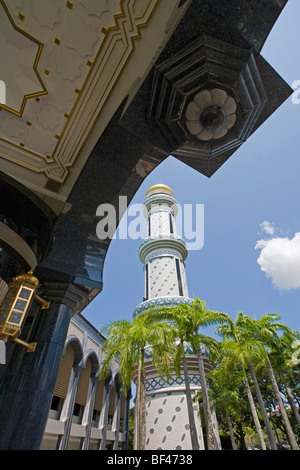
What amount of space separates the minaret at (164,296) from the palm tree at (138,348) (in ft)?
11.9

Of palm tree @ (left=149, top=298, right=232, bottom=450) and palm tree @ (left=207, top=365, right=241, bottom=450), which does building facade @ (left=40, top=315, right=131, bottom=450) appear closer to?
palm tree @ (left=149, top=298, right=232, bottom=450)

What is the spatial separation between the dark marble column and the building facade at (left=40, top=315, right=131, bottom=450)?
37.8 ft

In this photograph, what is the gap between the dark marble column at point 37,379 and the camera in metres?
3.65

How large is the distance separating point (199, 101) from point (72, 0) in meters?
2.22

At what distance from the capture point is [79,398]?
18.1m

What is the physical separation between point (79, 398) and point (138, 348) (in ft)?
29.4

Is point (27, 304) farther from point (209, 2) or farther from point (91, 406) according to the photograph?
point (91, 406)

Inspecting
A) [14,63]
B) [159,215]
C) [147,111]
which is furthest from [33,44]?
[159,215]

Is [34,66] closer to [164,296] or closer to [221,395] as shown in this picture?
[164,296]

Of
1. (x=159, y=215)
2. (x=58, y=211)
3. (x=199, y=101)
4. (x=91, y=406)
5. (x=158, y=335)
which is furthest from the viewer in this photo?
(x=159, y=215)

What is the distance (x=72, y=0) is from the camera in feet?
12.1

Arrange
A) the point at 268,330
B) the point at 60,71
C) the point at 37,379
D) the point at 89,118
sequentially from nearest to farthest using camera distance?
the point at 37,379 < the point at 60,71 < the point at 89,118 < the point at 268,330

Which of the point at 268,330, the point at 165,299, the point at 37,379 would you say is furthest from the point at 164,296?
the point at 37,379

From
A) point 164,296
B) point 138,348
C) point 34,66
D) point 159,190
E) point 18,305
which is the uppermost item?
point 159,190
